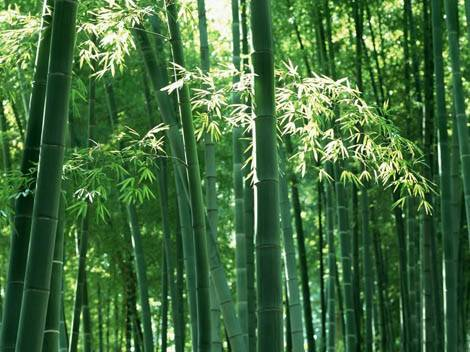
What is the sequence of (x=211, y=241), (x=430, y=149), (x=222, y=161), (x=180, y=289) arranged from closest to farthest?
(x=211, y=241) < (x=430, y=149) < (x=180, y=289) < (x=222, y=161)

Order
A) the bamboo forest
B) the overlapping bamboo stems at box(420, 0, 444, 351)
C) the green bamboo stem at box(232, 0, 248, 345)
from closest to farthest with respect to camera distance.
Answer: the bamboo forest, the green bamboo stem at box(232, 0, 248, 345), the overlapping bamboo stems at box(420, 0, 444, 351)

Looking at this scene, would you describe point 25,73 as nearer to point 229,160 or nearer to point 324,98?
point 324,98

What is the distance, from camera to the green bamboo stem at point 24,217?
3.34 meters

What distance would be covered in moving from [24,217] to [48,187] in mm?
706

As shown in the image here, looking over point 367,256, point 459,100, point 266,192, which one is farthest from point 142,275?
point 266,192

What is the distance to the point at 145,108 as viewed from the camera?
8070 mm

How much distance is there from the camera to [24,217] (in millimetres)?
3453

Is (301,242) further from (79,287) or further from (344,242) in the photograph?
(79,287)

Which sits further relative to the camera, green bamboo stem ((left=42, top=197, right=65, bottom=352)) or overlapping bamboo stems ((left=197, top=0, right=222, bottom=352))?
overlapping bamboo stems ((left=197, top=0, right=222, bottom=352))

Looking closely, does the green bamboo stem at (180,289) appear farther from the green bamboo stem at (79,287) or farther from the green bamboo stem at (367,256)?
the green bamboo stem at (367,256)

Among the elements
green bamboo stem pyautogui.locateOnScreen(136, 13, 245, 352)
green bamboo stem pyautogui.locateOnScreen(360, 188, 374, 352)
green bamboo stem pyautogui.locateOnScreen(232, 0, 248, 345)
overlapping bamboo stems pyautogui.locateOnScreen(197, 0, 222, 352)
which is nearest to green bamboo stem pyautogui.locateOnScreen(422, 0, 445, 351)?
green bamboo stem pyautogui.locateOnScreen(360, 188, 374, 352)

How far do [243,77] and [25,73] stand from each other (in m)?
2.08

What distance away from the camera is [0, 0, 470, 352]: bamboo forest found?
10.3 feet

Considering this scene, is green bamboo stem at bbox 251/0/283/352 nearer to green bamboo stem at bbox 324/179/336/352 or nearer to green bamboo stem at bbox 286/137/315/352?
green bamboo stem at bbox 324/179/336/352
